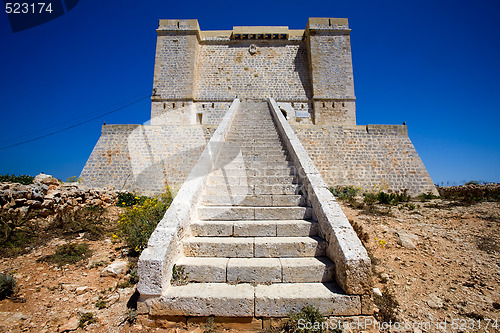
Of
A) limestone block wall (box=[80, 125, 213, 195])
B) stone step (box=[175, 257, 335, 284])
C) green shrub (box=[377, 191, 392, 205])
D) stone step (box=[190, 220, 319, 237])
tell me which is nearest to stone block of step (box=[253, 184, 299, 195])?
stone step (box=[190, 220, 319, 237])

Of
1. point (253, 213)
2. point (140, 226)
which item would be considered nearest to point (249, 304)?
point (253, 213)

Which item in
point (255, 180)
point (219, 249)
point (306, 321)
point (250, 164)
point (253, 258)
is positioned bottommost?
point (306, 321)

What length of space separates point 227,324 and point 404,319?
1.92m

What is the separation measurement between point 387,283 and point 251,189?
2.39 metres

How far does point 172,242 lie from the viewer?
254 centimetres

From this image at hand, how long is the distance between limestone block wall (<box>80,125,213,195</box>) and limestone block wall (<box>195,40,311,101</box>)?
679 cm

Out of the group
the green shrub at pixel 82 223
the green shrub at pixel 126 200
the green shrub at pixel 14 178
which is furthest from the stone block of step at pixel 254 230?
the green shrub at pixel 14 178

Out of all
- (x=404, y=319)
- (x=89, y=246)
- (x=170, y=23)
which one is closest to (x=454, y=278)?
(x=404, y=319)

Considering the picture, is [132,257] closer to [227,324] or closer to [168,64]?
[227,324]

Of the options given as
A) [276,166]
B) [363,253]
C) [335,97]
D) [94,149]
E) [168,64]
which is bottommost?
[363,253]

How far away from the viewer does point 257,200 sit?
3758 mm

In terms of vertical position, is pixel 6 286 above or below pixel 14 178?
below

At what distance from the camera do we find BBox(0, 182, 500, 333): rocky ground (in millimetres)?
2408

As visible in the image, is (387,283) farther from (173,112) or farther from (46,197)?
(173,112)
